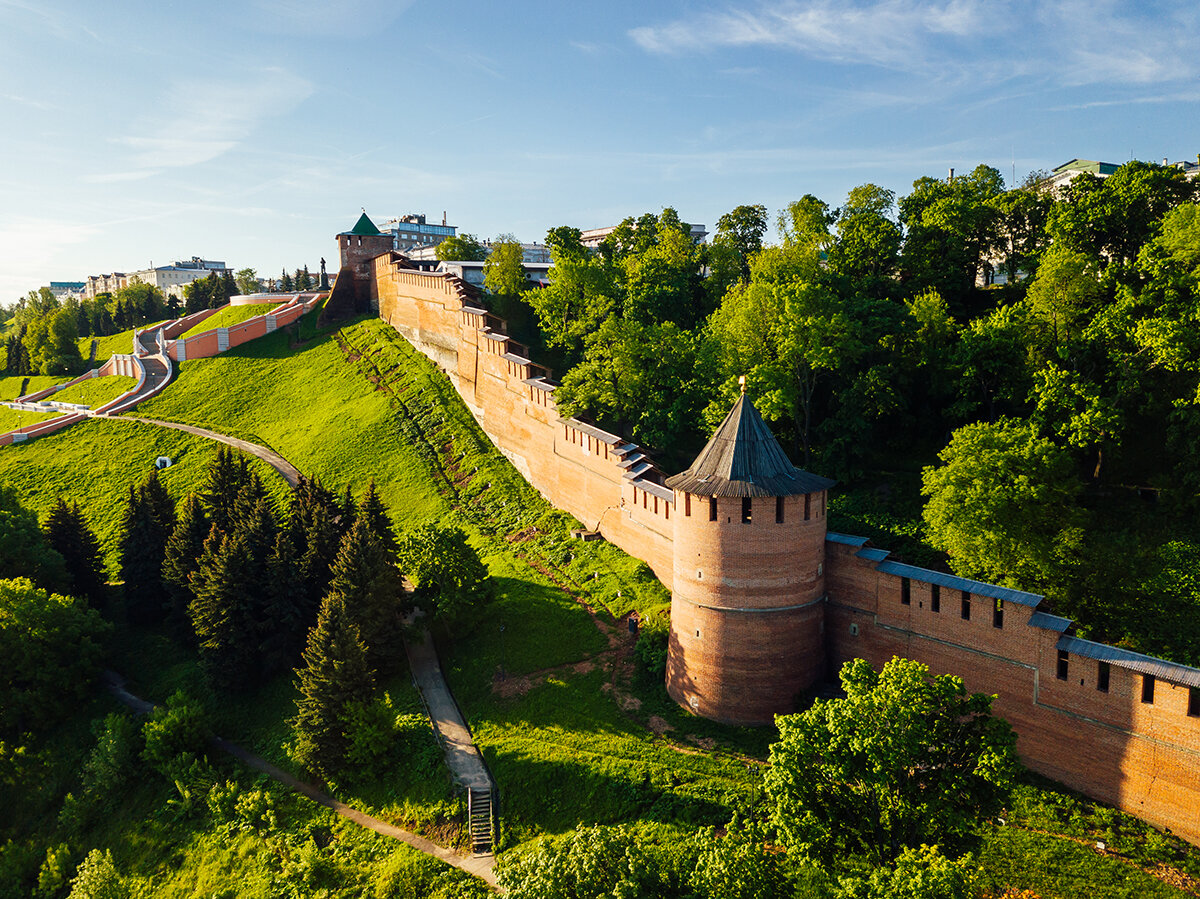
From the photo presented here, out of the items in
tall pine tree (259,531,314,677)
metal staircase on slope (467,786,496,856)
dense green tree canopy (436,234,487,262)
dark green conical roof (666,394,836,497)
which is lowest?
metal staircase on slope (467,786,496,856)

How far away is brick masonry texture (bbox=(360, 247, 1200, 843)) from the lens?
1989 centimetres

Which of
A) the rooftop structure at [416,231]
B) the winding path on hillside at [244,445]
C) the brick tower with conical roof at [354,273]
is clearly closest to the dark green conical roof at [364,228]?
the brick tower with conical roof at [354,273]

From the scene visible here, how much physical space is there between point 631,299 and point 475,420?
464 inches

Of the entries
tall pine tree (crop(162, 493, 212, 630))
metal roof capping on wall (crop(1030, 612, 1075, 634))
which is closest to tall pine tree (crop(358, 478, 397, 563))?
tall pine tree (crop(162, 493, 212, 630))

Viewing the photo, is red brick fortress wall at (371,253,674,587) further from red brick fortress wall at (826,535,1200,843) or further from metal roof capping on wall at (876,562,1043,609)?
metal roof capping on wall at (876,562,1043,609)

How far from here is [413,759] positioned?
26.4 meters

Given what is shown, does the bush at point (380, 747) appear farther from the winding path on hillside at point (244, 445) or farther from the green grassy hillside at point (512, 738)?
the winding path on hillside at point (244, 445)

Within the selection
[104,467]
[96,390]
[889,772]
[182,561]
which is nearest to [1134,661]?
[889,772]

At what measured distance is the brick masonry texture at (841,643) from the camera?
65.3 ft

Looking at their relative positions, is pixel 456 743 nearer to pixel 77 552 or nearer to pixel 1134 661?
pixel 1134 661

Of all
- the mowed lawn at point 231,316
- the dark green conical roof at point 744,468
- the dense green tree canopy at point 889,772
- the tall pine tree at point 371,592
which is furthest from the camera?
the mowed lawn at point 231,316

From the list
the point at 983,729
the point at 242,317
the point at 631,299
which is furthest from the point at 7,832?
the point at 242,317

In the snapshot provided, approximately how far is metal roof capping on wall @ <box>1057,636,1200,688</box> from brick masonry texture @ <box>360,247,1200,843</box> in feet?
0.67

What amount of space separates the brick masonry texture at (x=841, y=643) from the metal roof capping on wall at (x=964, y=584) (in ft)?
0.67
